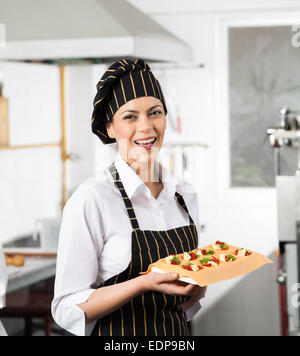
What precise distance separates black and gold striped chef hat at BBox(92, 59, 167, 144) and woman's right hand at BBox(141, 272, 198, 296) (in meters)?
0.35

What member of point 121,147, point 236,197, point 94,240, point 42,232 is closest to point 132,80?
point 121,147

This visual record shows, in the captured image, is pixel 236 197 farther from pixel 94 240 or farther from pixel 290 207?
pixel 94 240

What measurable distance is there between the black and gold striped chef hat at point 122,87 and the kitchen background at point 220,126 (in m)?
1.74

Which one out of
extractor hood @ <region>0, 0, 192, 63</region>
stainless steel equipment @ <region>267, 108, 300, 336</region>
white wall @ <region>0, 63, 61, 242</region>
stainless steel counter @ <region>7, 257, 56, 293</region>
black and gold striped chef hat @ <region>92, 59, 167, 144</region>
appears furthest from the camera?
white wall @ <region>0, 63, 61, 242</region>

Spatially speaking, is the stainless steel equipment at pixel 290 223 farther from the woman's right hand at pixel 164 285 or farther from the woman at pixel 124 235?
the woman's right hand at pixel 164 285

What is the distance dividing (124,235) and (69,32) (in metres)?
0.98

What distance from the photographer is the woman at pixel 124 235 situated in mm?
1106

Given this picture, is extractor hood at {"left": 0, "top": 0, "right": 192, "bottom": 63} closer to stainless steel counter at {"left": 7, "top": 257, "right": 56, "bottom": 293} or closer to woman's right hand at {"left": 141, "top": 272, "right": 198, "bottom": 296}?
stainless steel counter at {"left": 7, "top": 257, "right": 56, "bottom": 293}

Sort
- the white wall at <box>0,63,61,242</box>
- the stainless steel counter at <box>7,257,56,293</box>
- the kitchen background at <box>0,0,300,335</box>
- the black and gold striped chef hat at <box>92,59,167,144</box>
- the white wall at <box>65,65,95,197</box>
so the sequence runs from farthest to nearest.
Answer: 1. the white wall at <box>65,65,95,197</box>
2. the kitchen background at <box>0,0,300,335</box>
3. the white wall at <box>0,63,61,242</box>
4. the stainless steel counter at <box>7,257,56,293</box>
5. the black and gold striped chef hat at <box>92,59,167,144</box>

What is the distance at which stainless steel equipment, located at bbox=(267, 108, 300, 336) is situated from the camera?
200 centimetres

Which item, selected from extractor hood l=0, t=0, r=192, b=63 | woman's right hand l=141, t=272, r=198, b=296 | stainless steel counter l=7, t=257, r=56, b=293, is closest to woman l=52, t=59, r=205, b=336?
woman's right hand l=141, t=272, r=198, b=296

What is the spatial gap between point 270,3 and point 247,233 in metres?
1.22

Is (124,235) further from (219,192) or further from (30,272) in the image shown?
(219,192)

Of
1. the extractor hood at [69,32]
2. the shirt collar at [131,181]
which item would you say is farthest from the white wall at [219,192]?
the shirt collar at [131,181]
